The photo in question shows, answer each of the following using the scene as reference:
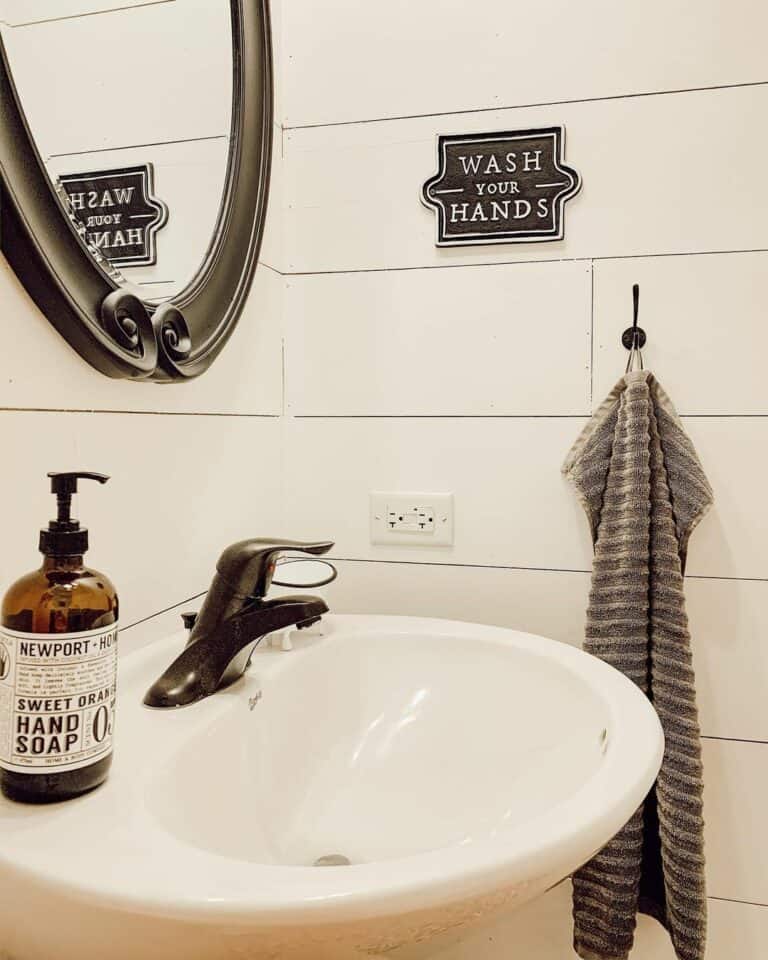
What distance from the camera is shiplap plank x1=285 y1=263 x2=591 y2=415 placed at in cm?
105

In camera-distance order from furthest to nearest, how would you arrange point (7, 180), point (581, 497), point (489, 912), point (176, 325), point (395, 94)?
point (395, 94), point (581, 497), point (176, 325), point (7, 180), point (489, 912)

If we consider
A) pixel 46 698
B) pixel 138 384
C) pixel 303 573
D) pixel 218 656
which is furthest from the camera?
pixel 303 573

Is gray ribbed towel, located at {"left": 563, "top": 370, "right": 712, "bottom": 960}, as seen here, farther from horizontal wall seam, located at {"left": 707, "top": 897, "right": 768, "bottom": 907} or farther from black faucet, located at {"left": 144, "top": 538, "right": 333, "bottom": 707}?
black faucet, located at {"left": 144, "top": 538, "right": 333, "bottom": 707}

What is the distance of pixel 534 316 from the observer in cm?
106

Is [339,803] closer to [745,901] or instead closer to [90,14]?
[745,901]

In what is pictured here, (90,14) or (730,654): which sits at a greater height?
(90,14)

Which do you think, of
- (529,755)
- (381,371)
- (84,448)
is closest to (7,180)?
(84,448)

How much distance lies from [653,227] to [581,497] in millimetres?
389

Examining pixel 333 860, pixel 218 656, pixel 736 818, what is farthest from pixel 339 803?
pixel 736 818

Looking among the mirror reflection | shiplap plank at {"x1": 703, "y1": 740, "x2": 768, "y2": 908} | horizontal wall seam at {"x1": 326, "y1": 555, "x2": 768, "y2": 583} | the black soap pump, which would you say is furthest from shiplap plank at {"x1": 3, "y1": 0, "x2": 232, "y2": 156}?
shiplap plank at {"x1": 703, "y1": 740, "x2": 768, "y2": 908}

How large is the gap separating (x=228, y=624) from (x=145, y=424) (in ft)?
0.81

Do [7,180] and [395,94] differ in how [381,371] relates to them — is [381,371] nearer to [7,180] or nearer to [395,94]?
A: [395,94]

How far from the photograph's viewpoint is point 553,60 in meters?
1.04

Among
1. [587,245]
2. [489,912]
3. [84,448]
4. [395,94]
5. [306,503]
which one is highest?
[395,94]
